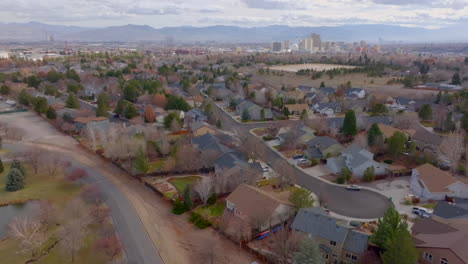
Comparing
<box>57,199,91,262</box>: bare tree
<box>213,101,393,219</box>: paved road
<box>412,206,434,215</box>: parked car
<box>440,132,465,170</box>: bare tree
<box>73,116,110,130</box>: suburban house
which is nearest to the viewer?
<box>57,199,91,262</box>: bare tree

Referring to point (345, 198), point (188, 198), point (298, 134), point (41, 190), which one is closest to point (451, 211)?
point (345, 198)

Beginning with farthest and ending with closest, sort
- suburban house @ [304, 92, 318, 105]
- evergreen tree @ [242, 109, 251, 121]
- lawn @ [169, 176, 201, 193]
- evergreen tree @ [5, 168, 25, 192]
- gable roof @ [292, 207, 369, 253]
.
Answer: suburban house @ [304, 92, 318, 105], evergreen tree @ [242, 109, 251, 121], lawn @ [169, 176, 201, 193], evergreen tree @ [5, 168, 25, 192], gable roof @ [292, 207, 369, 253]

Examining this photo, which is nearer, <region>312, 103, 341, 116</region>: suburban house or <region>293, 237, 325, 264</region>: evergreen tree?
<region>293, 237, 325, 264</region>: evergreen tree

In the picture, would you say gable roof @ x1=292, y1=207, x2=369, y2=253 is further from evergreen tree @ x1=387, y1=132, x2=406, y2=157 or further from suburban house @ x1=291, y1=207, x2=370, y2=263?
evergreen tree @ x1=387, y1=132, x2=406, y2=157

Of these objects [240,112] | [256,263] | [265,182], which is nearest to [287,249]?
[256,263]

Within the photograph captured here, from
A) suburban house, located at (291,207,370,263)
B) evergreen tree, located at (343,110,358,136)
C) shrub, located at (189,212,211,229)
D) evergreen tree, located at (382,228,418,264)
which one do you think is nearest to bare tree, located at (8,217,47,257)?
shrub, located at (189,212,211,229)

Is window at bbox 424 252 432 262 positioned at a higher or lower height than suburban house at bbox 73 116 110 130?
lower

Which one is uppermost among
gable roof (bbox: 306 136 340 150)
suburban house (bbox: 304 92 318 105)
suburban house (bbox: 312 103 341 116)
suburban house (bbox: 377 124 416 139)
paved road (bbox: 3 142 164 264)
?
suburban house (bbox: 304 92 318 105)
